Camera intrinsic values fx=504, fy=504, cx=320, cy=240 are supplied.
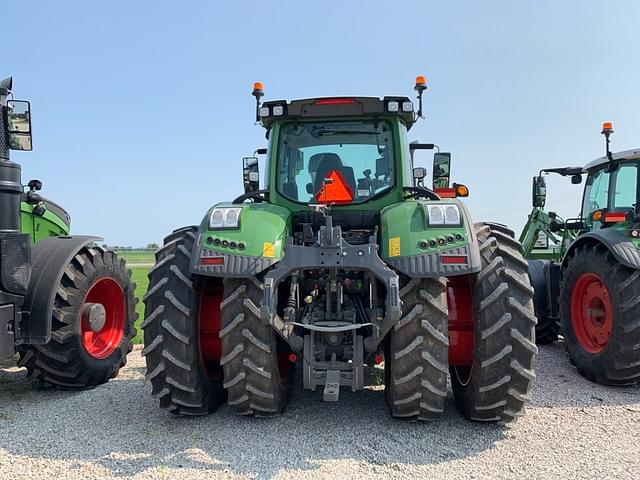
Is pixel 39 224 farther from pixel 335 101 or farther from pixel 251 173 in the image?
pixel 335 101

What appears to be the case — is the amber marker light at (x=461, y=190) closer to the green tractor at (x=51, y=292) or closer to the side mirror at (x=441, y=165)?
the side mirror at (x=441, y=165)

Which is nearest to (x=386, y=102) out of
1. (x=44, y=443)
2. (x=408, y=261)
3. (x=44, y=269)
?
(x=408, y=261)

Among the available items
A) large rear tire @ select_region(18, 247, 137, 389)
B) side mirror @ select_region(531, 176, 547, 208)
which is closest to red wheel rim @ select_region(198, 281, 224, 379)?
large rear tire @ select_region(18, 247, 137, 389)

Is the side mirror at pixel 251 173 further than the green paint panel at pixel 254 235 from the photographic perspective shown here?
Yes

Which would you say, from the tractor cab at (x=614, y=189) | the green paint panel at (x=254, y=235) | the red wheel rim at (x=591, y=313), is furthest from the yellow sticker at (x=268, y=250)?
the tractor cab at (x=614, y=189)

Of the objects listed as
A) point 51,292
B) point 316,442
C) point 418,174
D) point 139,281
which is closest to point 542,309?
point 418,174

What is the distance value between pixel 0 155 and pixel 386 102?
115 inches

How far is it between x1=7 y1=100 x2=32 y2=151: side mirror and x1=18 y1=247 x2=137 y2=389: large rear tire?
3.78 ft

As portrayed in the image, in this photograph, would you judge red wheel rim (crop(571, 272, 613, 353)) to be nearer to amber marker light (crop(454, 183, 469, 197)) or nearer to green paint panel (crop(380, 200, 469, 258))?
amber marker light (crop(454, 183, 469, 197))

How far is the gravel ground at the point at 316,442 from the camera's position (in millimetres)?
2857

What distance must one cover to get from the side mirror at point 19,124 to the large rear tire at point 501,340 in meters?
3.31

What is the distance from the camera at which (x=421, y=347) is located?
10.2ft

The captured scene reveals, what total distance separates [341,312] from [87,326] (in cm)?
275

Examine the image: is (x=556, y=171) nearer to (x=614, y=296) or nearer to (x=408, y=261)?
(x=614, y=296)
